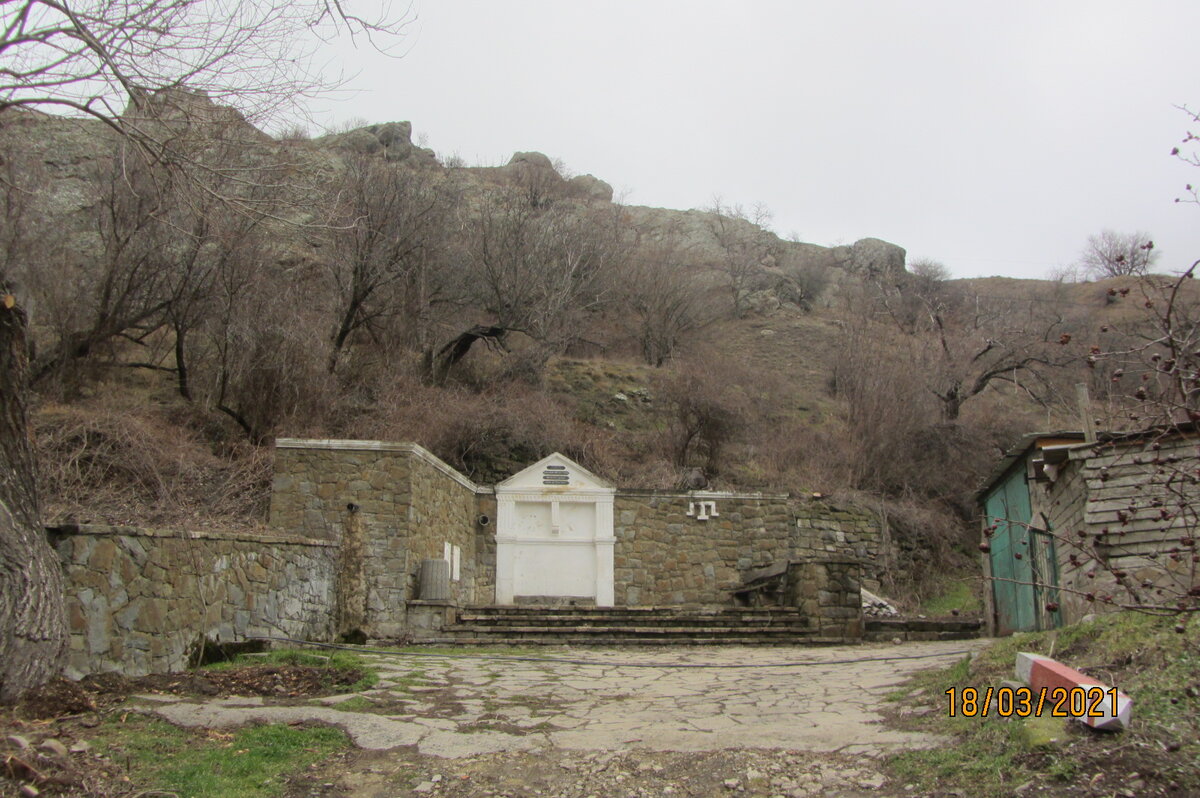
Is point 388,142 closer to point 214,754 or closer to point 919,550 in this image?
point 919,550

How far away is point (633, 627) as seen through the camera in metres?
11.5

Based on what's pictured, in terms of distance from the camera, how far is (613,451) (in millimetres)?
18016

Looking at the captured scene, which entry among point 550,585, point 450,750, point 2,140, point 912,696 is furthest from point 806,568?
point 2,140

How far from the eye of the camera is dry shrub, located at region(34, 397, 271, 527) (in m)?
9.54

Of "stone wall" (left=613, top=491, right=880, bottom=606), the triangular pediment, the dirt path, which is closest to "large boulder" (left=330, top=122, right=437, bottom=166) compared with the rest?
the triangular pediment

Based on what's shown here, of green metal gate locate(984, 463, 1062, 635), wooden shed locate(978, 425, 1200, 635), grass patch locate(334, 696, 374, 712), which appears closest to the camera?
grass patch locate(334, 696, 374, 712)

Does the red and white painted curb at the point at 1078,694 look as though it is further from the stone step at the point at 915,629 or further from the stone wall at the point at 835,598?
the stone step at the point at 915,629

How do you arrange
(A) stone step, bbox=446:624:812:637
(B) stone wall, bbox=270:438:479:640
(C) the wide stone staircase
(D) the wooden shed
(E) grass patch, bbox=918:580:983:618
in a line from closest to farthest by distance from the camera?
(D) the wooden shed, (B) stone wall, bbox=270:438:479:640, (C) the wide stone staircase, (A) stone step, bbox=446:624:812:637, (E) grass patch, bbox=918:580:983:618

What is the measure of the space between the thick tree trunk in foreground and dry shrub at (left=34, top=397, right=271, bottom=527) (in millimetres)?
3523

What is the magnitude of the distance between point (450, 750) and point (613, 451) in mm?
13342

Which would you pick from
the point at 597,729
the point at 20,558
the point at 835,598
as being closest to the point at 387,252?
the point at 835,598

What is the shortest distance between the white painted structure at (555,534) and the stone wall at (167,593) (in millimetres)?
5472
